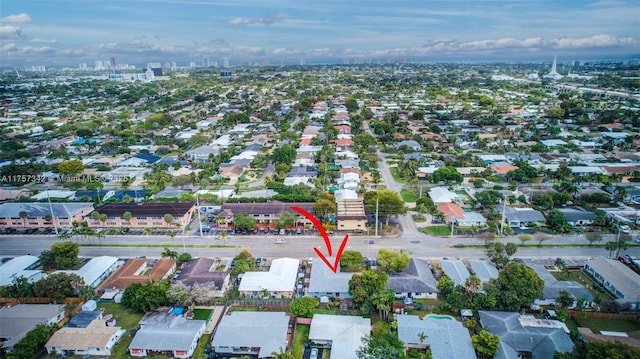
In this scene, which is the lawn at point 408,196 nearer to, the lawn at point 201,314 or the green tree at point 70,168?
the lawn at point 201,314

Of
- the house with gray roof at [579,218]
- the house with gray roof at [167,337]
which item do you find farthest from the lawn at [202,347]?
the house with gray roof at [579,218]

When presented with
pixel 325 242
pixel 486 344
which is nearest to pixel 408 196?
pixel 325 242

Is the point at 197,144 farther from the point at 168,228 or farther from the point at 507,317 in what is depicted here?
the point at 507,317

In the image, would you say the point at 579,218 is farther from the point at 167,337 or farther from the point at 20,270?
the point at 20,270

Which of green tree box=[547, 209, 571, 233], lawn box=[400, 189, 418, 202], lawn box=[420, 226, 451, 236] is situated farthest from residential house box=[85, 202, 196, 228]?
green tree box=[547, 209, 571, 233]

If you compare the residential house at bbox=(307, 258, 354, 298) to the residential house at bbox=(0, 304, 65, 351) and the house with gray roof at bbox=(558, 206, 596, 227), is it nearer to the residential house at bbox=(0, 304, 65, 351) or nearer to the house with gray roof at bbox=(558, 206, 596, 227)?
the residential house at bbox=(0, 304, 65, 351)

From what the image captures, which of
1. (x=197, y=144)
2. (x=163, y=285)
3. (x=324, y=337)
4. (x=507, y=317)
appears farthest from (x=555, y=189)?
(x=197, y=144)
